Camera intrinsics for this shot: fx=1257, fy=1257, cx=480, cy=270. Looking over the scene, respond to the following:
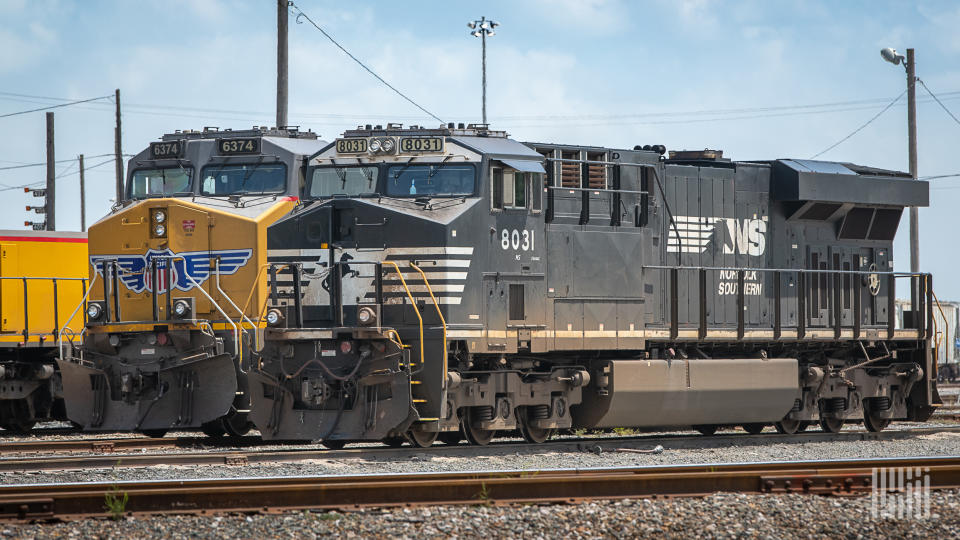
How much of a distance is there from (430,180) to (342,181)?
106 cm

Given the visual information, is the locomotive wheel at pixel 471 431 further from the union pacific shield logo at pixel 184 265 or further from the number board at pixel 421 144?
the union pacific shield logo at pixel 184 265

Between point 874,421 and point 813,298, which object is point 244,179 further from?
point 874,421

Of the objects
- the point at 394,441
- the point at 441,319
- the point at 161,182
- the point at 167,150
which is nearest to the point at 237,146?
the point at 167,150

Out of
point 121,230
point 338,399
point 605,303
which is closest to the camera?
point 338,399

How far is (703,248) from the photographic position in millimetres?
17516

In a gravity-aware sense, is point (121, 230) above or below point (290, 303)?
above

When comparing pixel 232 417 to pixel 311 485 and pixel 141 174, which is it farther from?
pixel 311 485

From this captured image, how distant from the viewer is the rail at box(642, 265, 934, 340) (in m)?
16.9

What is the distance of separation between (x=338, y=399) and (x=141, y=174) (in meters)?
5.65

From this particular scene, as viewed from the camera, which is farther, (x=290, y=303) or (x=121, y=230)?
(x=121, y=230)

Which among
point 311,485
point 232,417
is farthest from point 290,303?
point 311,485

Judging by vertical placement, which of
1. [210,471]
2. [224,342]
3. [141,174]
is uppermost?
[141,174]

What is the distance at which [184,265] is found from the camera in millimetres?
16422

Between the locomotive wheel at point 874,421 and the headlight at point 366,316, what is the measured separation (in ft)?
29.2
